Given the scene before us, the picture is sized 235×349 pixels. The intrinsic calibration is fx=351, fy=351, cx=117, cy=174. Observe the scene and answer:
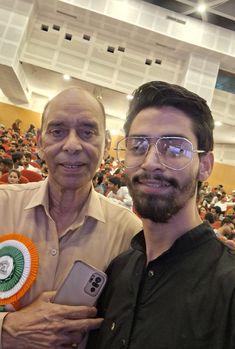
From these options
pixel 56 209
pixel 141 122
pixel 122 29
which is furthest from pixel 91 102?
pixel 122 29

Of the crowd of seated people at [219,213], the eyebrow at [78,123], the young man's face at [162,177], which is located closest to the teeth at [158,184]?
the young man's face at [162,177]

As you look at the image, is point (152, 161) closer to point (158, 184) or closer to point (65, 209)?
point (158, 184)

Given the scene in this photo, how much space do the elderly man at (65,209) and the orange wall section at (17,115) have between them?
16.4 m

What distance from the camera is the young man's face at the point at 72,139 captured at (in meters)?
1.45

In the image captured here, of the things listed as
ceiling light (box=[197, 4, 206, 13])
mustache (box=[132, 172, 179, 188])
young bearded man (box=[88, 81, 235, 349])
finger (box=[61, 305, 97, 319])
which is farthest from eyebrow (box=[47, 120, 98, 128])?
ceiling light (box=[197, 4, 206, 13])

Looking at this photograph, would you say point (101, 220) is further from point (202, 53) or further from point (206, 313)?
point (202, 53)

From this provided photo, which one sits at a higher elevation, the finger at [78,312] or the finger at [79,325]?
the finger at [78,312]

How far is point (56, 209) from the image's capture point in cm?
153

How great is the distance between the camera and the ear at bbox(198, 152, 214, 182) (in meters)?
1.21

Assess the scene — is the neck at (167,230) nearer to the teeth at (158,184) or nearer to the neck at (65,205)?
the teeth at (158,184)

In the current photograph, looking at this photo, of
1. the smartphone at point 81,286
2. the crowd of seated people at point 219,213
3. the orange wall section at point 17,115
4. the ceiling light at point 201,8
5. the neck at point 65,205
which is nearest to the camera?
the smartphone at point 81,286

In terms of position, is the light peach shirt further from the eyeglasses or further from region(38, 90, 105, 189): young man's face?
the eyeglasses

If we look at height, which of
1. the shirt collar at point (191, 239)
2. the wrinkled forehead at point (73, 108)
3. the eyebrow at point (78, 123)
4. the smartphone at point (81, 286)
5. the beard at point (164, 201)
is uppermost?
the wrinkled forehead at point (73, 108)

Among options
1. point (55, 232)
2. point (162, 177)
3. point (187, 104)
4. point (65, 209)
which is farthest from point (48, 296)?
point (187, 104)
